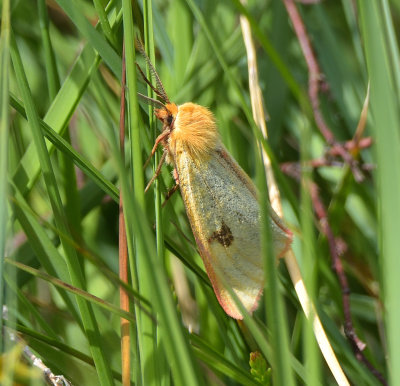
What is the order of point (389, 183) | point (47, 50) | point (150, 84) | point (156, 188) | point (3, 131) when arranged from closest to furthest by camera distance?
point (389, 183)
point (3, 131)
point (156, 188)
point (150, 84)
point (47, 50)

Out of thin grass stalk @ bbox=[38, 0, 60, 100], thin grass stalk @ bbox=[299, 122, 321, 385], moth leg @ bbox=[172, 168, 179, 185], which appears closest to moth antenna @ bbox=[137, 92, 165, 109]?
moth leg @ bbox=[172, 168, 179, 185]

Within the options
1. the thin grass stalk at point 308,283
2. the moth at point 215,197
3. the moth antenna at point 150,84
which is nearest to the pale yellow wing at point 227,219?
the moth at point 215,197

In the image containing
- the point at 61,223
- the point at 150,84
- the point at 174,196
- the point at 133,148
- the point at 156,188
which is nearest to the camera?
the point at 133,148

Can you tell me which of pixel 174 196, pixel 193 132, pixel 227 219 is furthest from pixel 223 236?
pixel 193 132

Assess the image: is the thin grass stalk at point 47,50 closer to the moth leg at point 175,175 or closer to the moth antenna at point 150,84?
the moth antenna at point 150,84

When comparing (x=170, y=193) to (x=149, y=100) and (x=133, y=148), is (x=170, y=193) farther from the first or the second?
(x=133, y=148)

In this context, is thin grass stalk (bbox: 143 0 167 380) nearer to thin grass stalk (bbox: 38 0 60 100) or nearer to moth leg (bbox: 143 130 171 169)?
moth leg (bbox: 143 130 171 169)

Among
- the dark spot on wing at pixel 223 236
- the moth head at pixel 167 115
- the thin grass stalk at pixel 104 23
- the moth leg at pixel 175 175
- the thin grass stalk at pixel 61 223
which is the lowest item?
the thin grass stalk at pixel 61 223
